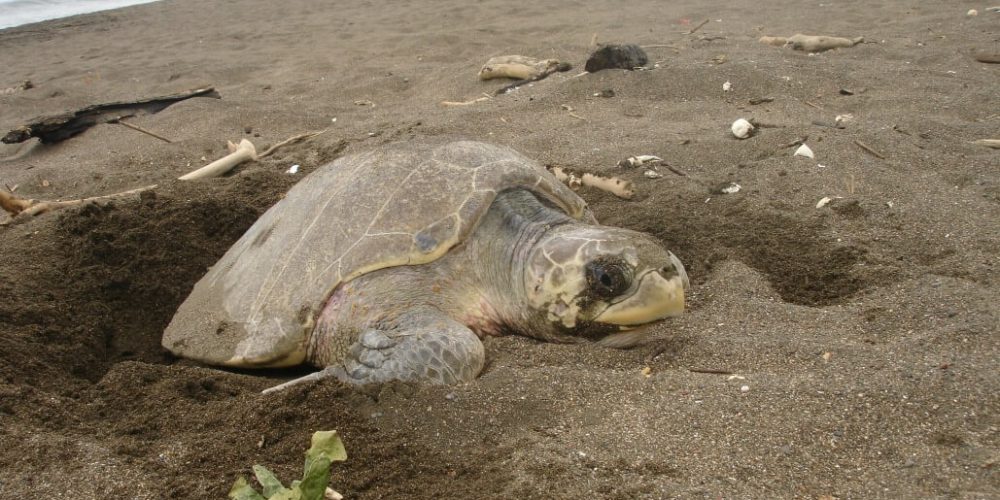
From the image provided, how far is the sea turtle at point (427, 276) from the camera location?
74.1 inches

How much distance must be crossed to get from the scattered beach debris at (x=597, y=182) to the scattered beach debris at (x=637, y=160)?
10.0 inches

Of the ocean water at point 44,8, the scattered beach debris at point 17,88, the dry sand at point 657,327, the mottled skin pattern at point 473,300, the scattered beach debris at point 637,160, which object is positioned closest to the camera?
the dry sand at point 657,327

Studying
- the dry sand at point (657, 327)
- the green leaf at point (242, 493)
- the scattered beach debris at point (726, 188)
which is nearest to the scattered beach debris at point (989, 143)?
the dry sand at point (657, 327)

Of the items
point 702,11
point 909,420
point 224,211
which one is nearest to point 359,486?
point 909,420

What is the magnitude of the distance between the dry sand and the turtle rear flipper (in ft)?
0.23

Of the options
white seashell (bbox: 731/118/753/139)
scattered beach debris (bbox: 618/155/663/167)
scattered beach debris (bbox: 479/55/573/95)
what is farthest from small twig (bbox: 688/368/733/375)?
scattered beach debris (bbox: 479/55/573/95)

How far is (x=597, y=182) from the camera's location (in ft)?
10.4

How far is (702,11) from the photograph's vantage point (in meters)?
7.46

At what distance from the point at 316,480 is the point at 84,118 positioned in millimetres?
4789

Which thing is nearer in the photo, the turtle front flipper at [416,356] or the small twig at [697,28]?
the turtle front flipper at [416,356]

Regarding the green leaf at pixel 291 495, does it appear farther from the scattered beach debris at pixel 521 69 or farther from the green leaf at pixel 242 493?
the scattered beach debris at pixel 521 69

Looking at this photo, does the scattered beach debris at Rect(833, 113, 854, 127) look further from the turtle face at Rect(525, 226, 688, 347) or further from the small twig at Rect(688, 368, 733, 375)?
the small twig at Rect(688, 368, 733, 375)

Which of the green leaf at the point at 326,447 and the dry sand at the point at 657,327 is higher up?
the green leaf at the point at 326,447

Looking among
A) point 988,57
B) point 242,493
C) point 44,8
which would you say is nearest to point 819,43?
point 988,57
